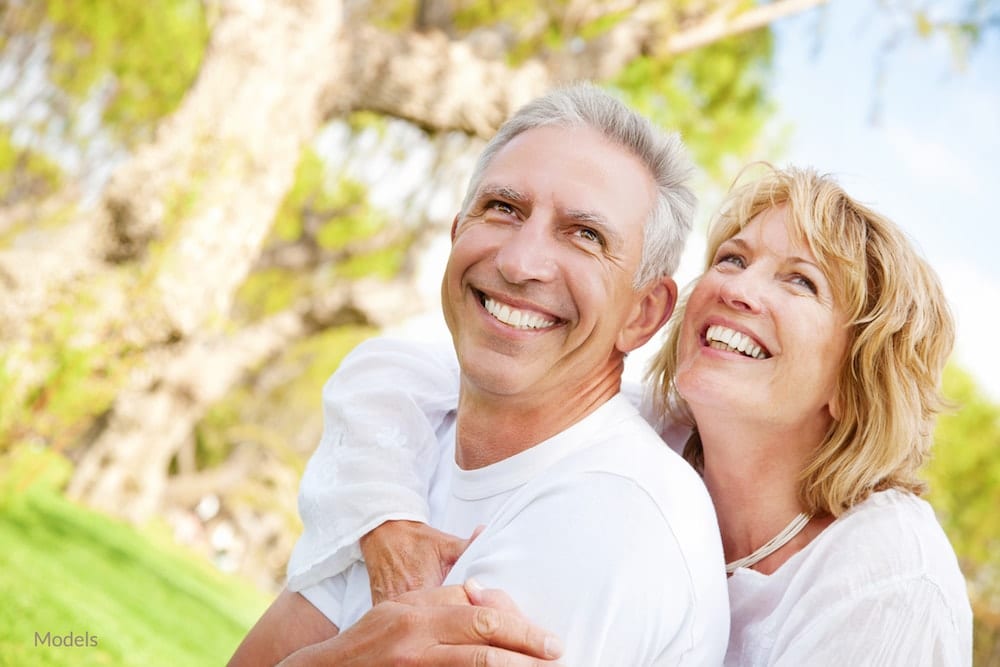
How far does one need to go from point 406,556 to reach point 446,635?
0.36 meters

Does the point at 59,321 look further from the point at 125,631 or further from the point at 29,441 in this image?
the point at 125,631

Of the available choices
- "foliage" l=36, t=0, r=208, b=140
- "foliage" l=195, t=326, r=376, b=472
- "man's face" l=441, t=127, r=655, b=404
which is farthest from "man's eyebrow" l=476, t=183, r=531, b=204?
"foliage" l=36, t=0, r=208, b=140

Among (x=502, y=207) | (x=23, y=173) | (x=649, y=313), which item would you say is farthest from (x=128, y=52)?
(x=649, y=313)

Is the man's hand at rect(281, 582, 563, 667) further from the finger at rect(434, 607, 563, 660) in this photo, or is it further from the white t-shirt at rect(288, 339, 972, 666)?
the white t-shirt at rect(288, 339, 972, 666)

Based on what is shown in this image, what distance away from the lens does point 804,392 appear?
2148 mm

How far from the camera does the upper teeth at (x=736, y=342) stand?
85.0 inches

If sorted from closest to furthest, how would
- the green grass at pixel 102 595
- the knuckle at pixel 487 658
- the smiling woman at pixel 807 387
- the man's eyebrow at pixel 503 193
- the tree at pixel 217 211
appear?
1. the knuckle at pixel 487 658
2. the smiling woman at pixel 807 387
3. the man's eyebrow at pixel 503 193
4. the green grass at pixel 102 595
5. the tree at pixel 217 211

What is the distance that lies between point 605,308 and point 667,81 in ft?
41.3

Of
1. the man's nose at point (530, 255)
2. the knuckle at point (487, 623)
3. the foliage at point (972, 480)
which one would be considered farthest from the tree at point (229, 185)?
the foliage at point (972, 480)

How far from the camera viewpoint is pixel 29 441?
4938 millimetres

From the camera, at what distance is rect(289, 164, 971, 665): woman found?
2.04 metres

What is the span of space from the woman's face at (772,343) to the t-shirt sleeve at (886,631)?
46cm

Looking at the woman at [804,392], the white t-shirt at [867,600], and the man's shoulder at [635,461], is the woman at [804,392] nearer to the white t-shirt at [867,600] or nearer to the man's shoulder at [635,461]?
the white t-shirt at [867,600]

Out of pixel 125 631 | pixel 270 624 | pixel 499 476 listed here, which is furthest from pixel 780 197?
pixel 125 631
